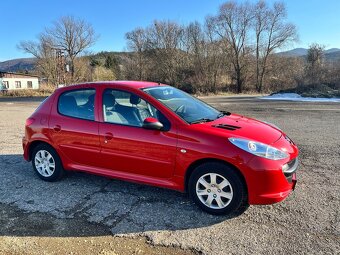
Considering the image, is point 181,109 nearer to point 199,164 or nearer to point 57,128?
point 199,164

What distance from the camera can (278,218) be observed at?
3.75m

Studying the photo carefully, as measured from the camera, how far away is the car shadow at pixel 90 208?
3619 mm

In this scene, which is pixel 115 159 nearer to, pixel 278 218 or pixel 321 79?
pixel 278 218

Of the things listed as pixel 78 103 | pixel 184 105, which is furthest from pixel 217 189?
pixel 78 103

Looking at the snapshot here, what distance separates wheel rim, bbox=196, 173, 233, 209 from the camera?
12.3 ft

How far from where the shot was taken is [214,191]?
3.80 m

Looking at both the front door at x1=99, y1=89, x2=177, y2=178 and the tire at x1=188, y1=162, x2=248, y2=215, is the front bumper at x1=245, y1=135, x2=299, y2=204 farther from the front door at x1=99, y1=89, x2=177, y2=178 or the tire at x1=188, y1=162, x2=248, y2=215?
the front door at x1=99, y1=89, x2=177, y2=178

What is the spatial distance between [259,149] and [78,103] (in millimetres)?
2790

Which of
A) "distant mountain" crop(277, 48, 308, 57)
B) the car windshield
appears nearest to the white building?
"distant mountain" crop(277, 48, 308, 57)

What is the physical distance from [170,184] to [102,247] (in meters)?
1.20

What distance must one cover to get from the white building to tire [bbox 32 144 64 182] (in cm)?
6010

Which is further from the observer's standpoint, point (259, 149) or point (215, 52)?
point (215, 52)

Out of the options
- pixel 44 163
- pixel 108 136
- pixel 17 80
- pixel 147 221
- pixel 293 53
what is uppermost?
pixel 293 53

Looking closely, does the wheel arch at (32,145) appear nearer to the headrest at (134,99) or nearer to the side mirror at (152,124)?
the headrest at (134,99)
